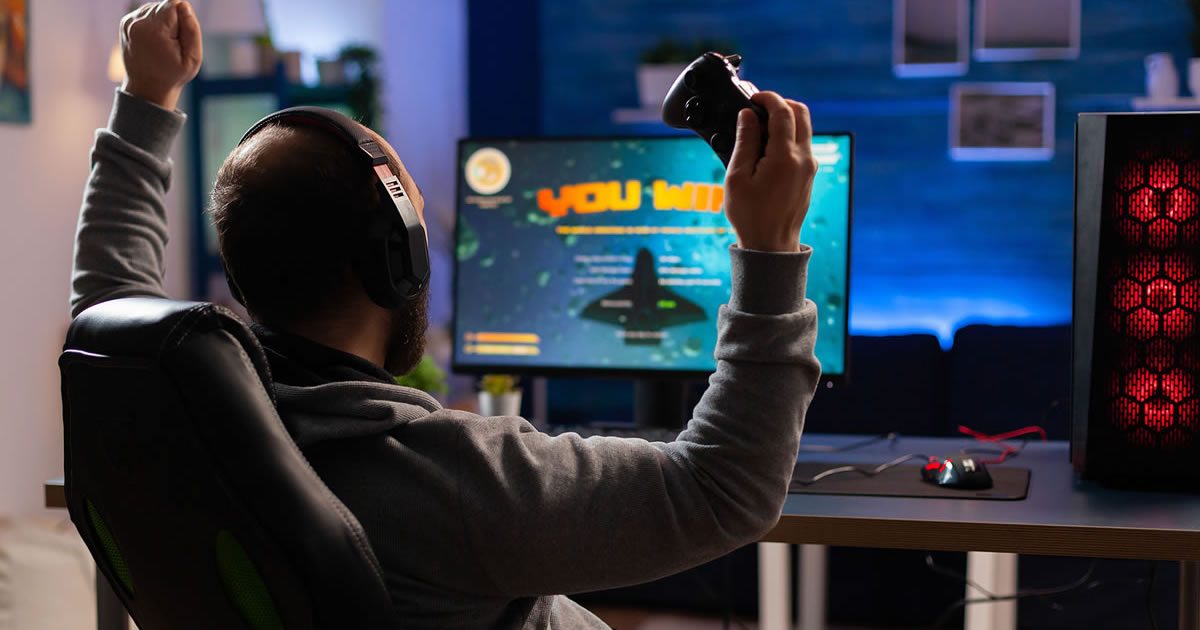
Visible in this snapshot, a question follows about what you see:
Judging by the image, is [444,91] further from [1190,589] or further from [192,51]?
[1190,589]

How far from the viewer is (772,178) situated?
75 cm

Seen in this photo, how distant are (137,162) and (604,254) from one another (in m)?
0.66

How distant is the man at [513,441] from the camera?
731 mm

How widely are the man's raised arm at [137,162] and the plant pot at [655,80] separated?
10.5ft

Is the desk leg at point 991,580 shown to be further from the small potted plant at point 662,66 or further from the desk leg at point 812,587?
the small potted plant at point 662,66

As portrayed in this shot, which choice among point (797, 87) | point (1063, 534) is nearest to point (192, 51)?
point (1063, 534)

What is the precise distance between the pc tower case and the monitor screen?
35 centimetres

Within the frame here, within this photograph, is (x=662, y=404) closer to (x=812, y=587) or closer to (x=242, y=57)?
(x=812, y=587)

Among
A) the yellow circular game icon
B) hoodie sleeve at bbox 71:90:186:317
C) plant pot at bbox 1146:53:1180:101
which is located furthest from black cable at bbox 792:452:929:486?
plant pot at bbox 1146:53:1180:101

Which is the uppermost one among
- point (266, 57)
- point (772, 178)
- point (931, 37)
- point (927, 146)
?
point (931, 37)

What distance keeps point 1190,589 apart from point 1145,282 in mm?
339

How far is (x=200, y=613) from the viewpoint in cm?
67

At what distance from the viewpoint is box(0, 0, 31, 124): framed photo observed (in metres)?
3.13

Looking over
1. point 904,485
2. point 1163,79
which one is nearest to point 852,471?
point 904,485
